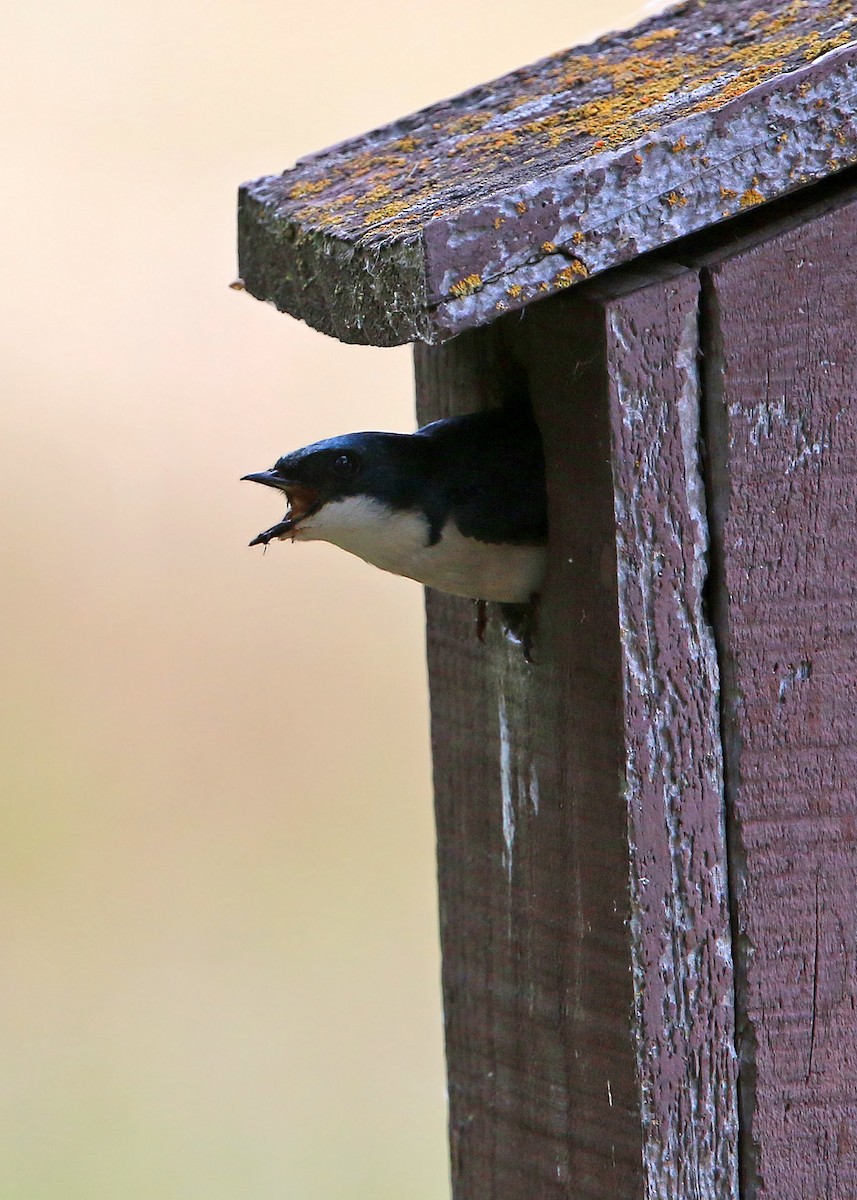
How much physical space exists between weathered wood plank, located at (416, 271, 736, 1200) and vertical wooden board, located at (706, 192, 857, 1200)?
0.9 inches

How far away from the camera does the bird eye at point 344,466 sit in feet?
4.34

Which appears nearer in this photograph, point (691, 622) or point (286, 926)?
point (691, 622)

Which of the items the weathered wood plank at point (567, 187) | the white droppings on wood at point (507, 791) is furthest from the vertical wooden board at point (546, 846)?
the weathered wood plank at point (567, 187)

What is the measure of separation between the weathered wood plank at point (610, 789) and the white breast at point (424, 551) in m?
0.04

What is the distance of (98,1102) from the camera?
3842mm

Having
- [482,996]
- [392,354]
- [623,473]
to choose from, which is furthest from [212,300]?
[623,473]

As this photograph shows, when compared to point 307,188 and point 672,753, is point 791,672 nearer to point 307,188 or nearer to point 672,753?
point 672,753

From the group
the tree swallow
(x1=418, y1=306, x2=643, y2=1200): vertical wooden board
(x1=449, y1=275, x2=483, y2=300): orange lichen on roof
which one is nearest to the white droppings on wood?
(x1=418, y1=306, x2=643, y2=1200): vertical wooden board

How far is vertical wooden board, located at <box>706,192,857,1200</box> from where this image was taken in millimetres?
1204

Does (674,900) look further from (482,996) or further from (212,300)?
(212,300)

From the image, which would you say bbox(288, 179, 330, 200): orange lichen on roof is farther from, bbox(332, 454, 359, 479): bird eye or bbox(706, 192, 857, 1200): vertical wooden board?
bbox(706, 192, 857, 1200): vertical wooden board

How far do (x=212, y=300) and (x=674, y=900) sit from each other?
10.5 feet

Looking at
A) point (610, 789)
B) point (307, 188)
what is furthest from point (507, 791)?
point (307, 188)

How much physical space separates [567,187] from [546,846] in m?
0.62
